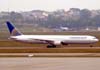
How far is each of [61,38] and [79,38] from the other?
3.94m
